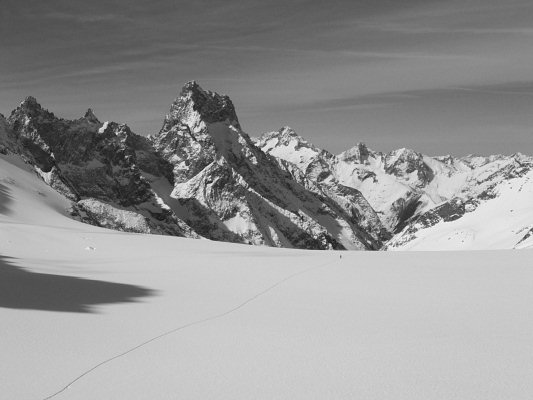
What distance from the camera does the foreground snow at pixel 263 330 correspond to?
810cm

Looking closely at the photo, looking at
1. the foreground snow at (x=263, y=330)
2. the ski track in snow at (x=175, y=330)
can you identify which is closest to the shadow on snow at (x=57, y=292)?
the foreground snow at (x=263, y=330)

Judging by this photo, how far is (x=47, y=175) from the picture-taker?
187 m

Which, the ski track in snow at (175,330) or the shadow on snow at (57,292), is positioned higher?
the shadow on snow at (57,292)

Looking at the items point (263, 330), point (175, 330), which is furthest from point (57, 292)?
point (263, 330)

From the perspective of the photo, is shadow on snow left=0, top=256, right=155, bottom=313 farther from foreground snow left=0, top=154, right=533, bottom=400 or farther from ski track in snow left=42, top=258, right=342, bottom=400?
ski track in snow left=42, top=258, right=342, bottom=400

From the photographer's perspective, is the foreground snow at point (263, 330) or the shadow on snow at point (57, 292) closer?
the foreground snow at point (263, 330)

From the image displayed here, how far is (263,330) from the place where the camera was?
11.5 m

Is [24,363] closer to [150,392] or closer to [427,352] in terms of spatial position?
[150,392]

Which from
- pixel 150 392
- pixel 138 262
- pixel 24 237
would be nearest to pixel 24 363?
pixel 150 392

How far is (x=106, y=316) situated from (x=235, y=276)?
24.9ft

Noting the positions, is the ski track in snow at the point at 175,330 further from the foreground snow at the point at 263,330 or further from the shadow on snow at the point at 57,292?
the shadow on snow at the point at 57,292

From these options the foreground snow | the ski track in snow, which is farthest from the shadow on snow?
the ski track in snow

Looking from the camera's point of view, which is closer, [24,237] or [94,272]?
[94,272]

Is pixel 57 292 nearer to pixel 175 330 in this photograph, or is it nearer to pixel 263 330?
pixel 175 330
